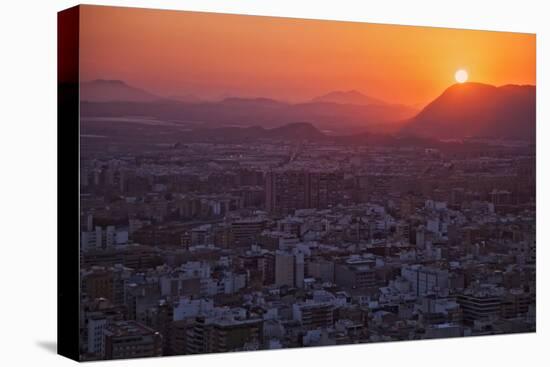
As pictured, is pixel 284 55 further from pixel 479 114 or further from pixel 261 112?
pixel 479 114

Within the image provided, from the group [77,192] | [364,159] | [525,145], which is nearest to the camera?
[77,192]

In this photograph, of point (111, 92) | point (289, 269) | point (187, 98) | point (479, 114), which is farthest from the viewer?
point (479, 114)

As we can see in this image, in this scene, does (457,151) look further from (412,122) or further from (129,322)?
(129,322)

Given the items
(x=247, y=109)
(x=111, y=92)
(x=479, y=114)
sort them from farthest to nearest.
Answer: (x=479, y=114) < (x=247, y=109) < (x=111, y=92)

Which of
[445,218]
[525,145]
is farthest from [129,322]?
[525,145]

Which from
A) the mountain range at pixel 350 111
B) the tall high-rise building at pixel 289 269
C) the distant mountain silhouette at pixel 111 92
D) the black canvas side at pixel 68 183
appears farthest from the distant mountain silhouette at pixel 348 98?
the black canvas side at pixel 68 183

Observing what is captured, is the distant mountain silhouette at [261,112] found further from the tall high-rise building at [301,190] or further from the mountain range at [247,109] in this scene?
the tall high-rise building at [301,190]

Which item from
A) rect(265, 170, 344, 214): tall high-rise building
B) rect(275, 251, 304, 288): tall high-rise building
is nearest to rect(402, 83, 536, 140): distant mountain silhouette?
rect(265, 170, 344, 214): tall high-rise building

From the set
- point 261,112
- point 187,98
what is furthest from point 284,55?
point 187,98
